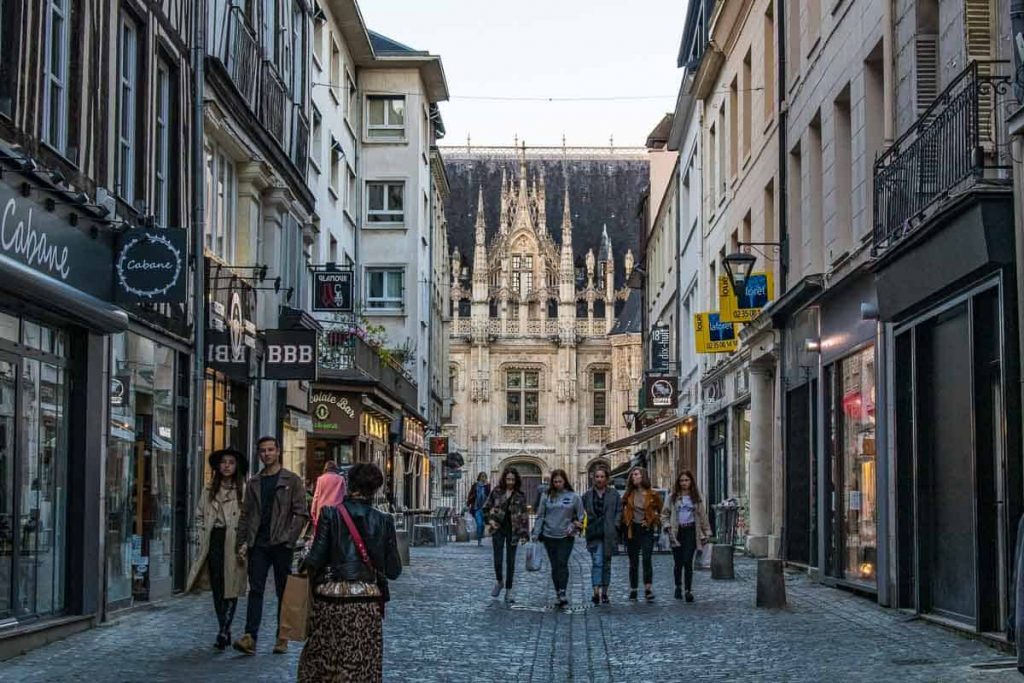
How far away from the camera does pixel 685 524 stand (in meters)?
19.8

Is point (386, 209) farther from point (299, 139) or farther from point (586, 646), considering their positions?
point (586, 646)

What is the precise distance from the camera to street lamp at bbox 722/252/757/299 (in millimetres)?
24484

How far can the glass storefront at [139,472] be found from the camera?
54.5 ft

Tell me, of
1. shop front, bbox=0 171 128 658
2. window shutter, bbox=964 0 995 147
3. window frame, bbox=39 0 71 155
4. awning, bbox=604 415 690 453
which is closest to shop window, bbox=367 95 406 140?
awning, bbox=604 415 690 453

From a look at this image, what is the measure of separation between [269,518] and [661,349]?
34.7 metres

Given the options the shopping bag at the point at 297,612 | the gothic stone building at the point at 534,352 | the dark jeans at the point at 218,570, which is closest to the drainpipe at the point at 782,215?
the dark jeans at the point at 218,570

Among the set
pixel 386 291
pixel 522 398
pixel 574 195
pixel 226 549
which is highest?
pixel 574 195

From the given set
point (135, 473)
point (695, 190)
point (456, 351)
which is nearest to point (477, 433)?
point (456, 351)

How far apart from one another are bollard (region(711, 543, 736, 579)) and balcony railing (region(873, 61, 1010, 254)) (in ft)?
24.1

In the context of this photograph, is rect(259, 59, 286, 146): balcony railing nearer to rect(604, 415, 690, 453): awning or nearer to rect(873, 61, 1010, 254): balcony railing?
rect(873, 61, 1010, 254): balcony railing

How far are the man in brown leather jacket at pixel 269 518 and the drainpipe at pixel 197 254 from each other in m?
6.86

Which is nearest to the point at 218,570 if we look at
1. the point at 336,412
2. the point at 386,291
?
the point at 336,412

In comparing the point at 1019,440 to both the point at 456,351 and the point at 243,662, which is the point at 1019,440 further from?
the point at 456,351

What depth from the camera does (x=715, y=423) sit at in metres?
37.0
